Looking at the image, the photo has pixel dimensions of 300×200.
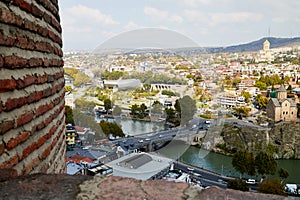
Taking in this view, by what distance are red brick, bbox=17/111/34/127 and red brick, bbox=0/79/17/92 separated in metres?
0.08

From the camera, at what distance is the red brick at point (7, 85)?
689 mm

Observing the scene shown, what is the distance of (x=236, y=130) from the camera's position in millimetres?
15078

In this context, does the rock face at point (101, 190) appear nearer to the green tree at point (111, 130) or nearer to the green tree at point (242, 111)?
the green tree at point (111, 130)

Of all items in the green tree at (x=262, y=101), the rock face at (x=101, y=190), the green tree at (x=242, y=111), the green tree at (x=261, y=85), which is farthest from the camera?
the green tree at (x=261, y=85)

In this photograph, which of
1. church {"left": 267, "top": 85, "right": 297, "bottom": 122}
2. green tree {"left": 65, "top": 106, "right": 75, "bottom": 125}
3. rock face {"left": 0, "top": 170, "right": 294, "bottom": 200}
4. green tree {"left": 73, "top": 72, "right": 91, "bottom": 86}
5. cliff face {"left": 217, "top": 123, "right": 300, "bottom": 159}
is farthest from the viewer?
church {"left": 267, "top": 85, "right": 297, "bottom": 122}

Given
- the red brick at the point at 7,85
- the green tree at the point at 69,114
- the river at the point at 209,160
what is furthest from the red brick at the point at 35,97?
the river at the point at 209,160

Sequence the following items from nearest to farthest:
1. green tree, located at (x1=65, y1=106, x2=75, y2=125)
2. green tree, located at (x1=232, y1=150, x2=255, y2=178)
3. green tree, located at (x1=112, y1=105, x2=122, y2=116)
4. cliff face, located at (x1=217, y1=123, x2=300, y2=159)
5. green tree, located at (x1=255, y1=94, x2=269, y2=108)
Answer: green tree, located at (x1=112, y1=105, x2=122, y2=116), green tree, located at (x1=65, y1=106, x2=75, y2=125), green tree, located at (x1=232, y1=150, x2=255, y2=178), cliff face, located at (x1=217, y1=123, x2=300, y2=159), green tree, located at (x1=255, y1=94, x2=269, y2=108)

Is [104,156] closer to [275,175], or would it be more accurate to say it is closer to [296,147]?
[275,175]

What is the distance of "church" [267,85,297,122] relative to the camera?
1606 centimetres

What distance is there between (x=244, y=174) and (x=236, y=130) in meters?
4.06

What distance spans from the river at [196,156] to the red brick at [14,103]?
8.75 metres

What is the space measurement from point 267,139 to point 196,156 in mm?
4319

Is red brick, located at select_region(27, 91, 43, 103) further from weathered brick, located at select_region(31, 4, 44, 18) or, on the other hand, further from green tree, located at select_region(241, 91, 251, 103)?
green tree, located at select_region(241, 91, 251, 103)

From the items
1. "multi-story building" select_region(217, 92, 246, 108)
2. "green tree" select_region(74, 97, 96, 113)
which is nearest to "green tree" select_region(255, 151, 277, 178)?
"multi-story building" select_region(217, 92, 246, 108)
